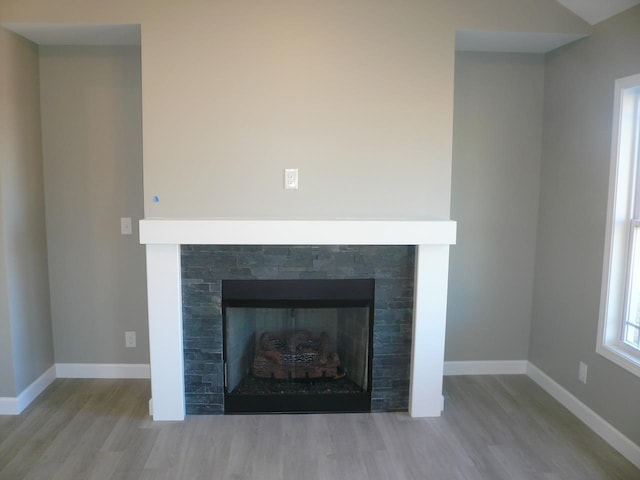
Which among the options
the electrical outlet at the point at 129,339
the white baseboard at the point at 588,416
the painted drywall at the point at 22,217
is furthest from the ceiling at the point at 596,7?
the electrical outlet at the point at 129,339

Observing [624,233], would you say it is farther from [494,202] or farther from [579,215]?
[494,202]

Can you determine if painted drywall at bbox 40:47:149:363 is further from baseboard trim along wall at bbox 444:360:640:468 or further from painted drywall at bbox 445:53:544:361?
baseboard trim along wall at bbox 444:360:640:468

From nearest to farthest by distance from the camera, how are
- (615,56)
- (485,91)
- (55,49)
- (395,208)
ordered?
(615,56)
(395,208)
(55,49)
(485,91)

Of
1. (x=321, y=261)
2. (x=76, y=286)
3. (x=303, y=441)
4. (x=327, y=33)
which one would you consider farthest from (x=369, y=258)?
(x=76, y=286)

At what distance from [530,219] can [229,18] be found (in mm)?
2389

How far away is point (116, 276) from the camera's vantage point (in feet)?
11.1

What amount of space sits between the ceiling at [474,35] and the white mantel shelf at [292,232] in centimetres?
113

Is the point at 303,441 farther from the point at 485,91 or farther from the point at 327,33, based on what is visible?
the point at 485,91

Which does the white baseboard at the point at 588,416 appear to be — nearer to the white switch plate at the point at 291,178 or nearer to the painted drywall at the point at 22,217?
the white switch plate at the point at 291,178

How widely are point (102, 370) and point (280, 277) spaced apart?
5.18ft

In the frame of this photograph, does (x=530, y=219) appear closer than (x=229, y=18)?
No

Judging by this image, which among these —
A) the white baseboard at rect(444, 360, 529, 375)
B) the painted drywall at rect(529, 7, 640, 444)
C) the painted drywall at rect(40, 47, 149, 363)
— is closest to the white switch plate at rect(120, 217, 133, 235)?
the painted drywall at rect(40, 47, 149, 363)

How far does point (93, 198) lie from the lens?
10.8 feet

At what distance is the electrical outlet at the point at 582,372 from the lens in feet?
9.66
